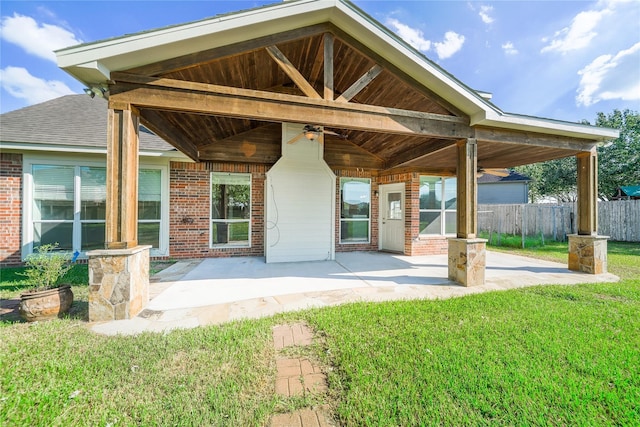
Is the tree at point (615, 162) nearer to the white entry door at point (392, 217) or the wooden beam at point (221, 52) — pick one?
the white entry door at point (392, 217)

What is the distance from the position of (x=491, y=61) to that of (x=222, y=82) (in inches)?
523

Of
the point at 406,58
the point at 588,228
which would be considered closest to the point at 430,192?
the point at 588,228

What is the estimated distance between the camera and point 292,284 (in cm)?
479

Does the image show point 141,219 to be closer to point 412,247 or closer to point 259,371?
point 259,371

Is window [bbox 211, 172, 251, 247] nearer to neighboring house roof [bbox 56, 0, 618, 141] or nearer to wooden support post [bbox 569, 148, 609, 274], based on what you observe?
neighboring house roof [bbox 56, 0, 618, 141]

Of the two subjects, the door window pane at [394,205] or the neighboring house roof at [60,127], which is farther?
the door window pane at [394,205]

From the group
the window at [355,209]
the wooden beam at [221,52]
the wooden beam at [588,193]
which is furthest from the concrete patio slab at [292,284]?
the wooden beam at [221,52]

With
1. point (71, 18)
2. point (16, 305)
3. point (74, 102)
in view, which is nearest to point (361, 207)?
point (16, 305)

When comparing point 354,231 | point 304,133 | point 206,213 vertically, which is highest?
point 304,133

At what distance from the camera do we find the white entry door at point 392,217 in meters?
8.32

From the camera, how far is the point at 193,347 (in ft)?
8.44

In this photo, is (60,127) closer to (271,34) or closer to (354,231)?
(271,34)

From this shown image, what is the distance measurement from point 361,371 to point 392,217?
701 centimetres

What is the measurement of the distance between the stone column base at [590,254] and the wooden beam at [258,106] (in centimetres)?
480
